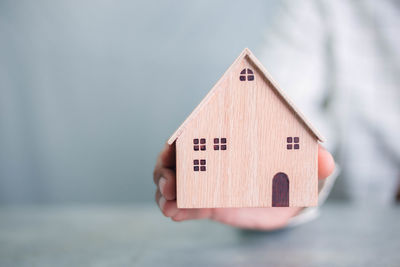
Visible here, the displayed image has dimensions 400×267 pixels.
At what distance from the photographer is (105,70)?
167 cm

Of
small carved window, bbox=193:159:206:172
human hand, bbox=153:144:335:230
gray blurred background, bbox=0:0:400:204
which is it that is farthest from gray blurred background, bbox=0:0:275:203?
small carved window, bbox=193:159:206:172

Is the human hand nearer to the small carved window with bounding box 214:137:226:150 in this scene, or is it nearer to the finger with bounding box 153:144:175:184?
the finger with bounding box 153:144:175:184

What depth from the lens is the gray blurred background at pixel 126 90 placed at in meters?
1.38

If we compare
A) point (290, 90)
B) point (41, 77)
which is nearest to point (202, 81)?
point (290, 90)

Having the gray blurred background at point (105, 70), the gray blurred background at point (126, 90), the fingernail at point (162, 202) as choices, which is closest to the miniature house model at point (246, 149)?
the fingernail at point (162, 202)

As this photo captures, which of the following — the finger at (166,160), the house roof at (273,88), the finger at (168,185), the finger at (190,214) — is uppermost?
the house roof at (273,88)

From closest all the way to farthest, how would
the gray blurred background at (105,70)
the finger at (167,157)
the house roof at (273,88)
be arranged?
the house roof at (273,88), the finger at (167,157), the gray blurred background at (105,70)

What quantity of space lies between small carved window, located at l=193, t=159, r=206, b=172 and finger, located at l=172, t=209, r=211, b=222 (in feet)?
0.44

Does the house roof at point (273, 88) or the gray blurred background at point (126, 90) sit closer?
the house roof at point (273, 88)

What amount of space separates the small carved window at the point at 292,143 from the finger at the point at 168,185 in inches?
7.4

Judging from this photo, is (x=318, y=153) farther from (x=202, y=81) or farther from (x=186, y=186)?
(x=202, y=81)

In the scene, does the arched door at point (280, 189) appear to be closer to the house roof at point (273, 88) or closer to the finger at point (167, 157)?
the house roof at point (273, 88)

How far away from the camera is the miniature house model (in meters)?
0.54

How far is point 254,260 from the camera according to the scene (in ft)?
2.64
